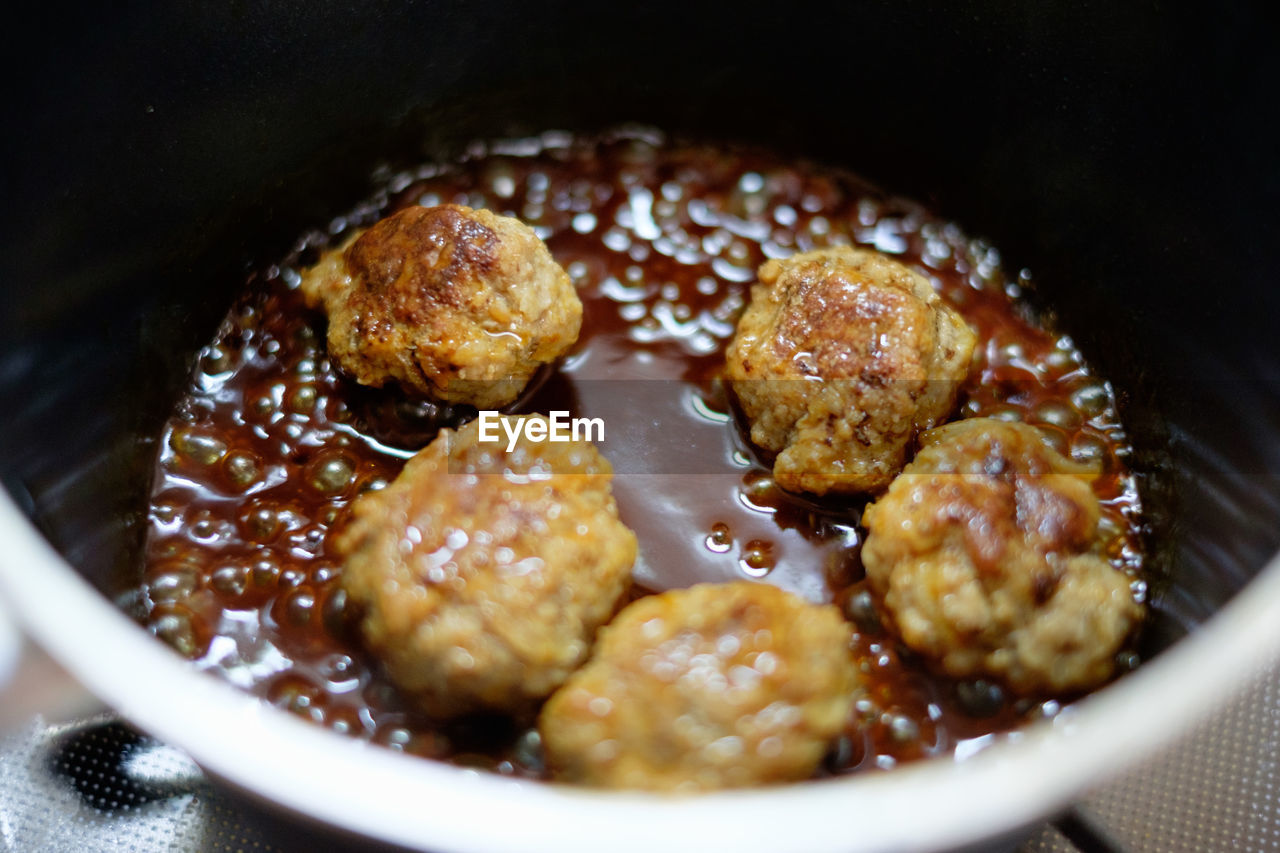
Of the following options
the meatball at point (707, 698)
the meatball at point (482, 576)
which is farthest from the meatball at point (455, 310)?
the meatball at point (707, 698)

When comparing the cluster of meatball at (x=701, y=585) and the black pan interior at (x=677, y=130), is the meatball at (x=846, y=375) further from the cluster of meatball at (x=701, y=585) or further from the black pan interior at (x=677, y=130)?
the black pan interior at (x=677, y=130)

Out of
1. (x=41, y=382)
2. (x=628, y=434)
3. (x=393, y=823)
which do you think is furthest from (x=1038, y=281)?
(x=41, y=382)

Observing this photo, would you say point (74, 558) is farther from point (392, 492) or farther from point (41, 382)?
point (392, 492)

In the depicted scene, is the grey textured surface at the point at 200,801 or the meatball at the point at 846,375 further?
the meatball at the point at 846,375

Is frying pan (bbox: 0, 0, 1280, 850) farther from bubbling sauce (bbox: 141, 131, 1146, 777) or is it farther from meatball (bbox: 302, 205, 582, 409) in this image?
meatball (bbox: 302, 205, 582, 409)

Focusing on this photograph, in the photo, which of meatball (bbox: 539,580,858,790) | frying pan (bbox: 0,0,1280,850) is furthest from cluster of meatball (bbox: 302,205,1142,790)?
frying pan (bbox: 0,0,1280,850)
